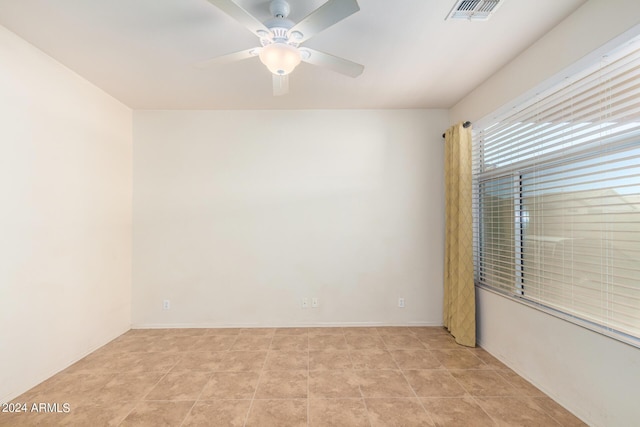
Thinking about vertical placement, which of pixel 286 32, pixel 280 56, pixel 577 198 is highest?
pixel 286 32

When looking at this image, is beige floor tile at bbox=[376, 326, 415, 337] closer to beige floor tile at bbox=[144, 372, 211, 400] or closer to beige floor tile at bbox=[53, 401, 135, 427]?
beige floor tile at bbox=[144, 372, 211, 400]

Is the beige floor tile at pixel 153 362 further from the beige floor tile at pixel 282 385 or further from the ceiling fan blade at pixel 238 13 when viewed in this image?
the ceiling fan blade at pixel 238 13

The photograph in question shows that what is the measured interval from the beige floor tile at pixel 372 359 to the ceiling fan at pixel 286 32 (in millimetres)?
2399

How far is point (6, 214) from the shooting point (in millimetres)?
1927

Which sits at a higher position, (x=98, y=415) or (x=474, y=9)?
(x=474, y=9)

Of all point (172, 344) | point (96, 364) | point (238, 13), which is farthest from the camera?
point (172, 344)

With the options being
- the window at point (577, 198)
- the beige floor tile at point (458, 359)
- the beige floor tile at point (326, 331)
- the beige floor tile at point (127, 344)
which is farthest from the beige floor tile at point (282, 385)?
the window at point (577, 198)

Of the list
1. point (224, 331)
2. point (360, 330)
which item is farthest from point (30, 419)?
point (360, 330)

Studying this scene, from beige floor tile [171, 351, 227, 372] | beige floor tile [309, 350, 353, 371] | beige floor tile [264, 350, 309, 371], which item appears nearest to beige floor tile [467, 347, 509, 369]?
beige floor tile [309, 350, 353, 371]

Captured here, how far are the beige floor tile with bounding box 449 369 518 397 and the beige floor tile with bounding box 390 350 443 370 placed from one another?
18cm

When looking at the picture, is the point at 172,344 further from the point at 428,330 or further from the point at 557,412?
the point at 557,412

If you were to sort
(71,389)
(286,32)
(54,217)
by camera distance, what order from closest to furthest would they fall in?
(286,32), (71,389), (54,217)

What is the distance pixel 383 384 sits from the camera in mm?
2123

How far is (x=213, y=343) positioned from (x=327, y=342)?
121 cm
